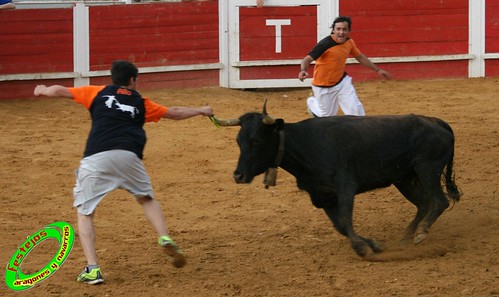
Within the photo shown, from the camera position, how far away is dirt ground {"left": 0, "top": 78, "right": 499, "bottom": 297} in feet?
23.2

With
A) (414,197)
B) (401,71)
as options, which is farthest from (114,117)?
(401,71)

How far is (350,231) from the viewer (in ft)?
25.0

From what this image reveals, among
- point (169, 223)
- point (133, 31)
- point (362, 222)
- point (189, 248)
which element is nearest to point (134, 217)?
point (169, 223)

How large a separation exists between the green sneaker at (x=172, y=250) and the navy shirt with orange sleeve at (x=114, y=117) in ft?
2.04

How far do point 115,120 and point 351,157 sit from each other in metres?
1.94

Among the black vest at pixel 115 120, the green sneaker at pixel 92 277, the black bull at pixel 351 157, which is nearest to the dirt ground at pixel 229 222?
the green sneaker at pixel 92 277

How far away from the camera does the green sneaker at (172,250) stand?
22.6 ft

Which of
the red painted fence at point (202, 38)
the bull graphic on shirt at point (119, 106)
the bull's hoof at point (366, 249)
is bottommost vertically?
the bull's hoof at point (366, 249)

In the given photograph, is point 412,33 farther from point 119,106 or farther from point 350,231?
point 119,106

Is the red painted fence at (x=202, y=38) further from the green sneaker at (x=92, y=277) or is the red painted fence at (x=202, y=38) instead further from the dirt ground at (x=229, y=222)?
the green sneaker at (x=92, y=277)

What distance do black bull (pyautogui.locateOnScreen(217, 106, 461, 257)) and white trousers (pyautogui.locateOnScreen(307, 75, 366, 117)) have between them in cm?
197

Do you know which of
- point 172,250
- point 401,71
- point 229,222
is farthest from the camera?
point 401,71

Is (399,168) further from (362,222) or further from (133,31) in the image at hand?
(133,31)

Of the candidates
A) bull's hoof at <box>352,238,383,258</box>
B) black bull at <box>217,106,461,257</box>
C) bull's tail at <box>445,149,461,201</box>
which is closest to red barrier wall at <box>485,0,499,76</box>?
bull's tail at <box>445,149,461,201</box>
